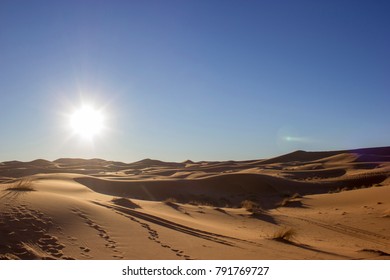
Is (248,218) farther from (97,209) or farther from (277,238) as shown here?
(97,209)

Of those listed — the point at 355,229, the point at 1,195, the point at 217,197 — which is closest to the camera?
the point at 1,195

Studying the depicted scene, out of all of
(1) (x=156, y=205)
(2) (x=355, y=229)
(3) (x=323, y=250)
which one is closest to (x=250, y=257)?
(3) (x=323, y=250)

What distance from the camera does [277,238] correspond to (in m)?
10.4

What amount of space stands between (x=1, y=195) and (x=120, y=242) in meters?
5.09

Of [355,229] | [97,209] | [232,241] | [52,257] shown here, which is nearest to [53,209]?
[97,209]

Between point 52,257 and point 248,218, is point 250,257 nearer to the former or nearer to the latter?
point 52,257

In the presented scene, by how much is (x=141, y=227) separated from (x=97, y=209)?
1.82 meters

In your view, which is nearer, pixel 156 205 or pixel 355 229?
pixel 355 229

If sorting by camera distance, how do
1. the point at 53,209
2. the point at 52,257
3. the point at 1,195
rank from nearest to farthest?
1. the point at 52,257
2. the point at 53,209
3. the point at 1,195

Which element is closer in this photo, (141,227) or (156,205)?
(141,227)
